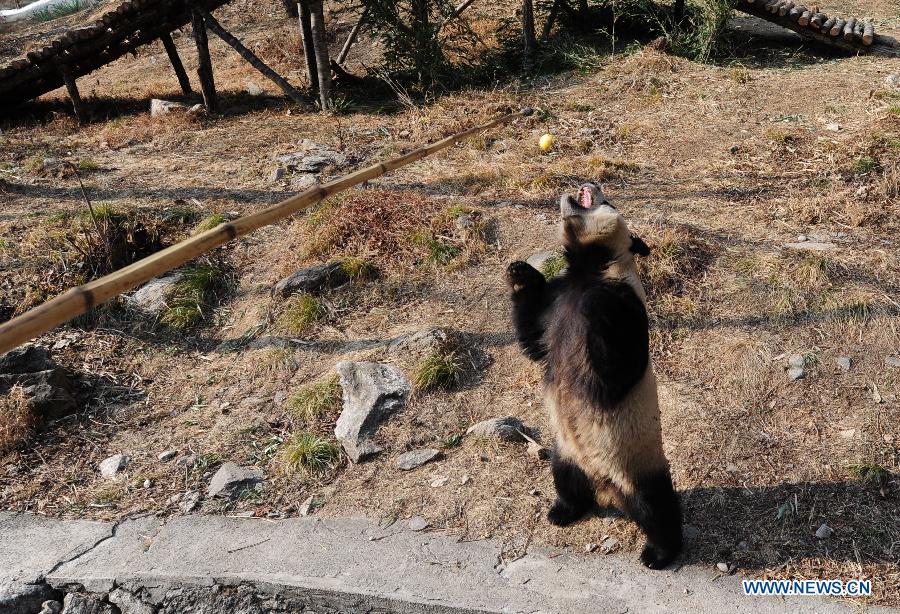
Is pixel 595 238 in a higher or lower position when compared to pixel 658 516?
higher

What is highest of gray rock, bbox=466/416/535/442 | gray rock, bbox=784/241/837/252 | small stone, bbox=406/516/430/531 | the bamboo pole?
the bamboo pole

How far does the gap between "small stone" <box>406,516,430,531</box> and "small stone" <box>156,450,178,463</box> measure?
177cm

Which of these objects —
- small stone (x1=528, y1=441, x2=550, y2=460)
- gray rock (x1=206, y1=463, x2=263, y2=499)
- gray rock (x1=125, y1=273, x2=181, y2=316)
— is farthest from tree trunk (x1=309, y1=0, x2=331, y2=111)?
small stone (x1=528, y1=441, x2=550, y2=460)

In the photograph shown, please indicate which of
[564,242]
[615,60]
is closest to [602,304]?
[564,242]

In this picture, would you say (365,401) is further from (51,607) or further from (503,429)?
(51,607)

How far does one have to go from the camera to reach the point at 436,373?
5242mm

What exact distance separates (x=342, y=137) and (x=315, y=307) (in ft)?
11.6

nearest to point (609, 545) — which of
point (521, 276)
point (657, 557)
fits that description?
point (657, 557)

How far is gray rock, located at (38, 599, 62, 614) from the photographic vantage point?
407 cm

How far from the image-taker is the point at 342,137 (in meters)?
8.92

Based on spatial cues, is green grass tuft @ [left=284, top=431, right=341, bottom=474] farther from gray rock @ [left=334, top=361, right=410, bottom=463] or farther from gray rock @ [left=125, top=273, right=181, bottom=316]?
gray rock @ [left=125, top=273, right=181, bottom=316]

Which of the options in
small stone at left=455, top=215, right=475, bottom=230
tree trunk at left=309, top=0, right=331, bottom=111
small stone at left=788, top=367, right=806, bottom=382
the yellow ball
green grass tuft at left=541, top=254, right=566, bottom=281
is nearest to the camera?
small stone at left=788, top=367, right=806, bottom=382

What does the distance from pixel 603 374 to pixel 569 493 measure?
2.93 feet

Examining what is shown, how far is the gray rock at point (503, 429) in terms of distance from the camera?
4805mm
